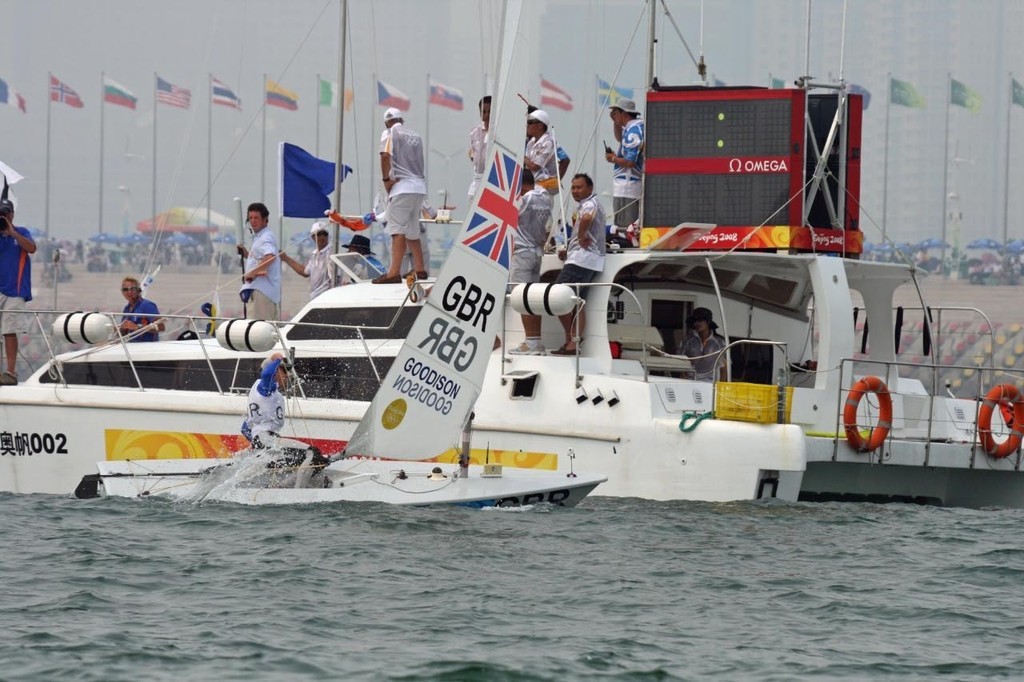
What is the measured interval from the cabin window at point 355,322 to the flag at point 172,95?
39053 mm

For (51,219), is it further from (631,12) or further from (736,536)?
(736,536)

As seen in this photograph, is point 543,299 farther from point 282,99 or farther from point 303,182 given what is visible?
point 282,99

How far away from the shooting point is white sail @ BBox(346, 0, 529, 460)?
1345 centimetres

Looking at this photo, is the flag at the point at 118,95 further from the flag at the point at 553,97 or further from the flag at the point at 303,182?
the flag at the point at 303,182

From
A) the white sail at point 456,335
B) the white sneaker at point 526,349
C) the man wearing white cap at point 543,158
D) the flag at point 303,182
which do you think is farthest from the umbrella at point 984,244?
the white sail at point 456,335

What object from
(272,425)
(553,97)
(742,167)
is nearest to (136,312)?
(272,425)

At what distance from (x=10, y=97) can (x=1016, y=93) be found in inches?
1384

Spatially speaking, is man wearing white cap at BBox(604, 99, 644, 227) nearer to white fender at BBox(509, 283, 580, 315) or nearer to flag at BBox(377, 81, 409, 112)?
white fender at BBox(509, 283, 580, 315)

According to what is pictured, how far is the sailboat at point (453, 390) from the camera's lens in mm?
13414

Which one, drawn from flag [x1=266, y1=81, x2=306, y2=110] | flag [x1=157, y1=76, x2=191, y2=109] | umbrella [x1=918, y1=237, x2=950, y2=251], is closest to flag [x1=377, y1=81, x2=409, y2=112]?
flag [x1=266, y1=81, x2=306, y2=110]

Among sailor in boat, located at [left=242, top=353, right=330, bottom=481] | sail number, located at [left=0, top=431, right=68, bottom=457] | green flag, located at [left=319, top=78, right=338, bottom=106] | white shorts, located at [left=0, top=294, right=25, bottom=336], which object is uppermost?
green flag, located at [left=319, top=78, right=338, bottom=106]

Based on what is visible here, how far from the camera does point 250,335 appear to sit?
1498 cm

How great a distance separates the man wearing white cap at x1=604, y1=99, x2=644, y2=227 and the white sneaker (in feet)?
6.78

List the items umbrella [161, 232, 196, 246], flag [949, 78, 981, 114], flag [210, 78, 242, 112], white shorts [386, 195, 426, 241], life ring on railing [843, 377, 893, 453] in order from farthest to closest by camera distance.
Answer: umbrella [161, 232, 196, 246] → flag [949, 78, 981, 114] → flag [210, 78, 242, 112] → white shorts [386, 195, 426, 241] → life ring on railing [843, 377, 893, 453]
